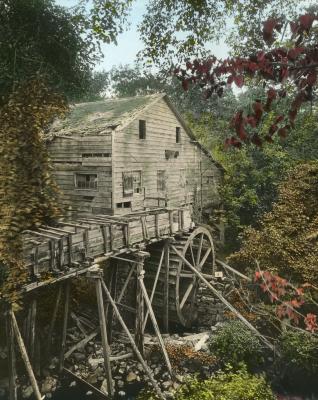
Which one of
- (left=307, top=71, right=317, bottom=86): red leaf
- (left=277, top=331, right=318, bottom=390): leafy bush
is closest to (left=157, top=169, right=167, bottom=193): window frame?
(left=277, top=331, right=318, bottom=390): leafy bush

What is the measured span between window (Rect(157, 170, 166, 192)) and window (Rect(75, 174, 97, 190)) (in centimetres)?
425

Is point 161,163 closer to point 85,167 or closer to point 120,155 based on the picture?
point 120,155

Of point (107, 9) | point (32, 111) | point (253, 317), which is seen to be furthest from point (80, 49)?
point (253, 317)

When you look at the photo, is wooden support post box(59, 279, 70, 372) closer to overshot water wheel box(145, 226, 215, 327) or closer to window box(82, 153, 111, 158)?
overshot water wheel box(145, 226, 215, 327)

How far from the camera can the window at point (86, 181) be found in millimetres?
17311

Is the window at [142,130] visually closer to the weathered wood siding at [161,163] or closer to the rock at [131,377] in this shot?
the weathered wood siding at [161,163]

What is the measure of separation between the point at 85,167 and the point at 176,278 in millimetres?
6887

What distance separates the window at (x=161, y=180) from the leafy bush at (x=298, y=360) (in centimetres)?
1041

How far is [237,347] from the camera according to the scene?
Answer: 1275cm

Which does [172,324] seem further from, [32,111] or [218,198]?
[32,111]

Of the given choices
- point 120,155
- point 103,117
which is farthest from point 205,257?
point 103,117

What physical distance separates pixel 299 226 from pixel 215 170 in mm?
9937

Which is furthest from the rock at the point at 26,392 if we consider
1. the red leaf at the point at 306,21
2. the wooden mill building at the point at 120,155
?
the red leaf at the point at 306,21

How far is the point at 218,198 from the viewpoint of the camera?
24688 millimetres
